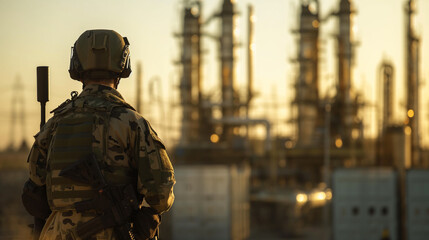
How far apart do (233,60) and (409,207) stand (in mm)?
16963

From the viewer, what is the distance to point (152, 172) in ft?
12.0

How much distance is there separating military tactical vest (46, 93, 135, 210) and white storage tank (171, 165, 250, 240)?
25.5m

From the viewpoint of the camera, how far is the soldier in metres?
3.63

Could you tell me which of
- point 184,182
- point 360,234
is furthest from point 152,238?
point 184,182

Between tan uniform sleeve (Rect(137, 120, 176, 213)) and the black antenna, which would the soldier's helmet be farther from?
the black antenna

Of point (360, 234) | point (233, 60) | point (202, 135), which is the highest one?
point (233, 60)

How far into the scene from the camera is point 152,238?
3775 millimetres

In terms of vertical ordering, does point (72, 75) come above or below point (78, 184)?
above

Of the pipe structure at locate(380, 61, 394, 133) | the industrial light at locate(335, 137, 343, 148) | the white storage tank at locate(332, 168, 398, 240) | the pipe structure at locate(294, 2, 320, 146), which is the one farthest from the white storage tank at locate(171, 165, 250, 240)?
the pipe structure at locate(380, 61, 394, 133)

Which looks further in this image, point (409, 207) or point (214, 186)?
point (214, 186)

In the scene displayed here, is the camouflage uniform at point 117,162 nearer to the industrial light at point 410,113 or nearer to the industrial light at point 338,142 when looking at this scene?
the industrial light at point 410,113

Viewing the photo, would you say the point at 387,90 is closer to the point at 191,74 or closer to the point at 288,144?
the point at 288,144

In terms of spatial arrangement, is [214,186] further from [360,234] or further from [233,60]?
[233,60]

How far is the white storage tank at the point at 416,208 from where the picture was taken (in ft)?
86.8
